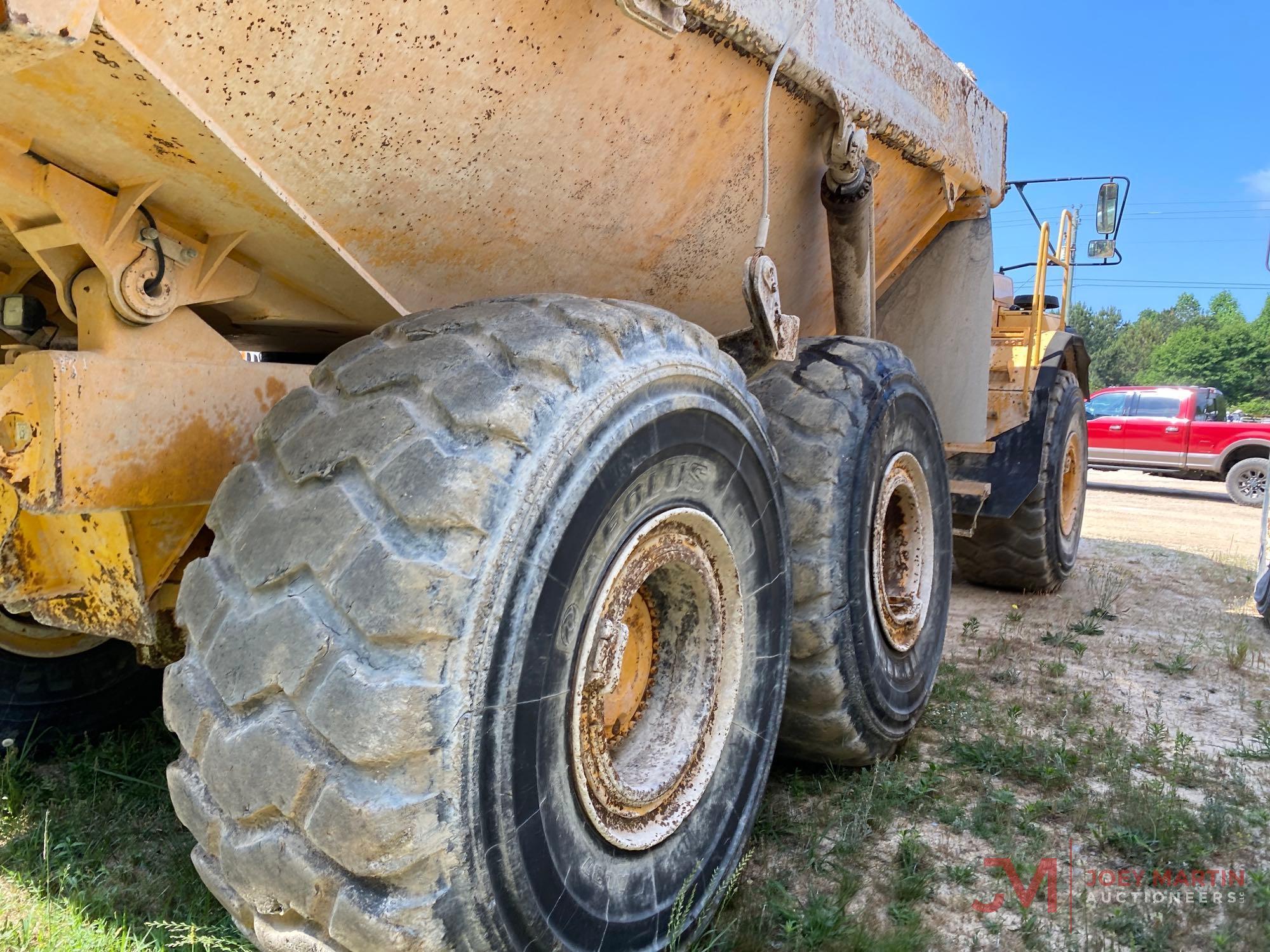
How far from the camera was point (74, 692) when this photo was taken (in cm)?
293

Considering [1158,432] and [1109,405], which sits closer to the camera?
[1158,432]

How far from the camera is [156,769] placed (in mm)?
2830

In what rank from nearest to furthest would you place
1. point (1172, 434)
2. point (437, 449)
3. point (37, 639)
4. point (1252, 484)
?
point (437, 449), point (37, 639), point (1252, 484), point (1172, 434)

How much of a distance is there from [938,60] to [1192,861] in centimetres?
289

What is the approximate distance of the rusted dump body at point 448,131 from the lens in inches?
58.8

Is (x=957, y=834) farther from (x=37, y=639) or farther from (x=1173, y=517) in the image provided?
(x=1173, y=517)

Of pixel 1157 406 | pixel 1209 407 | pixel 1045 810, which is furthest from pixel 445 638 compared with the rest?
pixel 1209 407

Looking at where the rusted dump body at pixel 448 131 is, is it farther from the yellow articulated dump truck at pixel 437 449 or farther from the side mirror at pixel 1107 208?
the side mirror at pixel 1107 208

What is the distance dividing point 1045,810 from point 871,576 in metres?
0.89

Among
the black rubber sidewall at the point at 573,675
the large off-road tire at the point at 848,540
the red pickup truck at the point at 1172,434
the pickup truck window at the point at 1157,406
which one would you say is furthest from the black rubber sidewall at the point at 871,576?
the pickup truck window at the point at 1157,406

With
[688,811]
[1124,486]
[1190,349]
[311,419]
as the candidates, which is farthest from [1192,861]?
[1190,349]

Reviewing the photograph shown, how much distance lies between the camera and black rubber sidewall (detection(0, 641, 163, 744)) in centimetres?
282

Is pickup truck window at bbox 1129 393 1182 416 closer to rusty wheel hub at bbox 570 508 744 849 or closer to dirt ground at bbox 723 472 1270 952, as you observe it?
dirt ground at bbox 723 472 1270 952

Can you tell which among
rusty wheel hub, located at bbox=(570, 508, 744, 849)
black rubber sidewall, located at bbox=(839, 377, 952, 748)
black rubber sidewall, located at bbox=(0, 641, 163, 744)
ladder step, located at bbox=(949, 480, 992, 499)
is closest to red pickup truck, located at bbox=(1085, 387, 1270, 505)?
ladder step, located at bbox=(949, 480, 992, 499)
